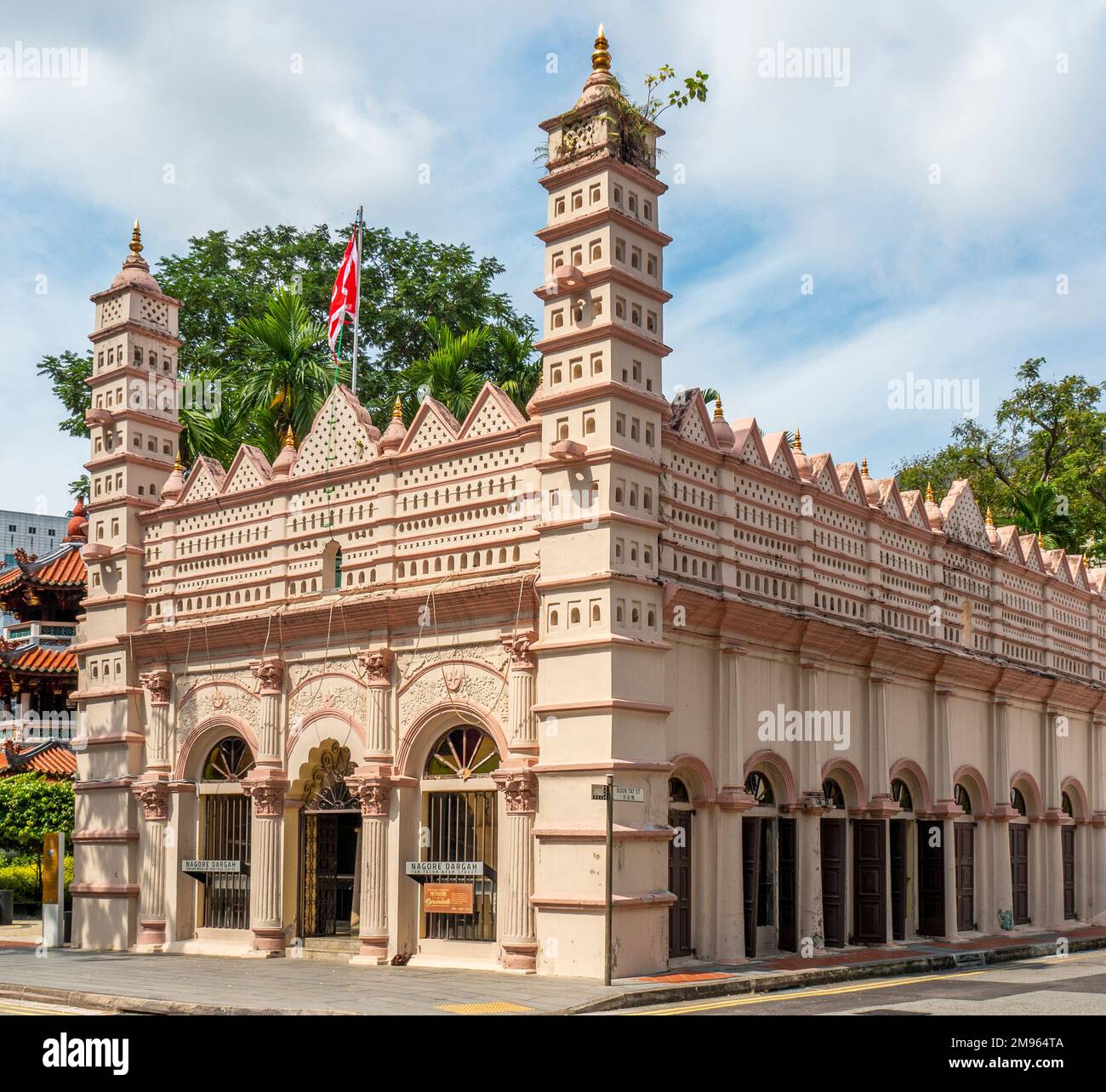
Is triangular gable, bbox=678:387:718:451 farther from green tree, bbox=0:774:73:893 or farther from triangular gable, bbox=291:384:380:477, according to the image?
green tree, bbox=0:774:73:893

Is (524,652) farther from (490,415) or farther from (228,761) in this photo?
(228,761)

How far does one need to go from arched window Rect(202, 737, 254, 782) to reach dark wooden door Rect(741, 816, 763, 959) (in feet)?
25.2

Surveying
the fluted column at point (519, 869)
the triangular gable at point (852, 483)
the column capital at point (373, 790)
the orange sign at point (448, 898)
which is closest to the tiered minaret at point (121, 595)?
the column capital at point (373, 790)

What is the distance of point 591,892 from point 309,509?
8.03 m

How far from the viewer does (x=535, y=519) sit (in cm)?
1975

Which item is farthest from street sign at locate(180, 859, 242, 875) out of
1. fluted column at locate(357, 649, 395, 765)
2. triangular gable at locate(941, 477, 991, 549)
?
triangular gable at locate(941, 477, 991, 549)

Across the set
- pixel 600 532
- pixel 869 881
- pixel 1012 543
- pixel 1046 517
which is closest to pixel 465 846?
pixel 600 532

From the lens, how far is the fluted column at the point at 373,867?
20.4 meters

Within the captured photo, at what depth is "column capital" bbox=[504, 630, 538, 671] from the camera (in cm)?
1917

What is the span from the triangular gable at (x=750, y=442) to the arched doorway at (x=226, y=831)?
28.7 ft

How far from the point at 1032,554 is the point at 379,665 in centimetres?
1564

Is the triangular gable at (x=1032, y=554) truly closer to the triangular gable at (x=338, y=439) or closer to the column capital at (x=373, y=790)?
the triangular gable at (x=338, y=439)

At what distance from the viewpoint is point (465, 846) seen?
20.1 metres
